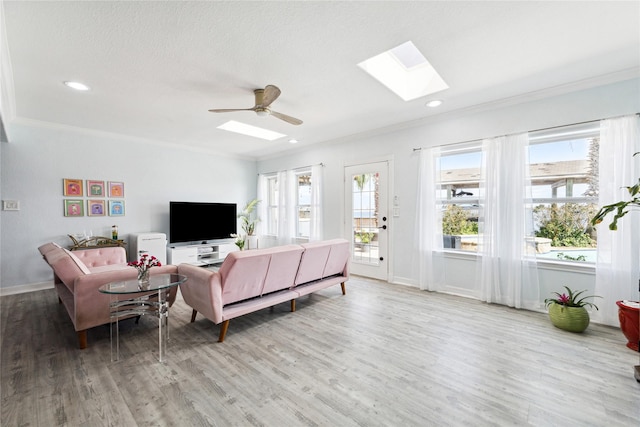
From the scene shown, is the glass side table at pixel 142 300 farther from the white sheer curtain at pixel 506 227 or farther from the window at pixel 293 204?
the white sheer curtain at pixel 506 227

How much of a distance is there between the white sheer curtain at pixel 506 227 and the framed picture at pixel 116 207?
598 cm

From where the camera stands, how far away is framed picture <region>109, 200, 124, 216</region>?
15.6ft

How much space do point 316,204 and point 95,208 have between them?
13.0ft

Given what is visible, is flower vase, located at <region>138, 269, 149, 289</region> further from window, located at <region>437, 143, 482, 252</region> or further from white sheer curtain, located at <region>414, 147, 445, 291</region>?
window, located at <region>437, 143, 482, 252</region>

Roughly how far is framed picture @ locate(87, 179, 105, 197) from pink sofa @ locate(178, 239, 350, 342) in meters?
3.04

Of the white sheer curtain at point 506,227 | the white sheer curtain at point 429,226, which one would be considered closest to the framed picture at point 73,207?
the white sheer curtain at point 429,226

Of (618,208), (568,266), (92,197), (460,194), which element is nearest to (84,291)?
(92,197)

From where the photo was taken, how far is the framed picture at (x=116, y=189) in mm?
4742

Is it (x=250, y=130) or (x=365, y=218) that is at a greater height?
(x=250, y=130)

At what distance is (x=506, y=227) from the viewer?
336cm

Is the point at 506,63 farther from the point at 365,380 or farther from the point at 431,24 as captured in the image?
the point at 365,380

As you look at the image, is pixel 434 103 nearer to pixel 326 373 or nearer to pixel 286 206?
pixel 326 373

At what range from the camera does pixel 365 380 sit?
1925 mm

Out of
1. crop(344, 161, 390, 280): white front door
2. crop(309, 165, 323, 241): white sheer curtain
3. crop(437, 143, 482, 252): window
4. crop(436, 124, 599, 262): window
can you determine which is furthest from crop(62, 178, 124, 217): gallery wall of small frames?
crop(436, 124, 599, 262): window
